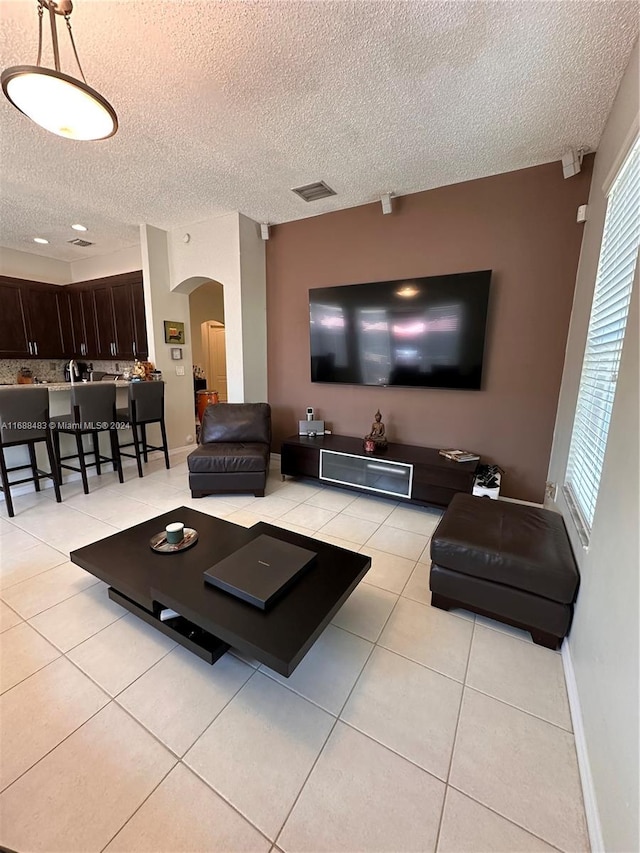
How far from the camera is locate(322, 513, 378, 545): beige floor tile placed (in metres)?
2.63

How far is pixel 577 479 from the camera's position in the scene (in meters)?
2.05

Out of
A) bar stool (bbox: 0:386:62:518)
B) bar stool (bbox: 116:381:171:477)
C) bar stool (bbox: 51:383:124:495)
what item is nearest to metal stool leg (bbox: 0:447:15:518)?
bar stool (bbox: 0:386:62:518)

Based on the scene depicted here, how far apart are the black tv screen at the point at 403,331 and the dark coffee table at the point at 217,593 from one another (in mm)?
2147

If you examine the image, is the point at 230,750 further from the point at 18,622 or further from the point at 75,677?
the point at 18,622

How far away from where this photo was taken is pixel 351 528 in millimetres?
2777

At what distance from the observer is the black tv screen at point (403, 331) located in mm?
3109

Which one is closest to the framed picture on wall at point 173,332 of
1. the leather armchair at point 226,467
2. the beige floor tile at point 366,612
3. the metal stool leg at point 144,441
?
the metal stool leg at point 144,441

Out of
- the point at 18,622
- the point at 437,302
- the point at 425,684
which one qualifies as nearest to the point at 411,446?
the point at 437,302

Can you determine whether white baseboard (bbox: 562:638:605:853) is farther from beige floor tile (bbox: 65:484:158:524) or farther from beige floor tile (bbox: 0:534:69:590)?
beige floor tile (bbox: 65:484:158:524)

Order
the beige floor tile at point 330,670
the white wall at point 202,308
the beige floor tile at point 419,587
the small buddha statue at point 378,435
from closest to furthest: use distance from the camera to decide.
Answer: the beige floor tile at point 330,670
the beige floor tile at point 419,587
the small buddha statue at point 378,435
the white wall at point 202,308

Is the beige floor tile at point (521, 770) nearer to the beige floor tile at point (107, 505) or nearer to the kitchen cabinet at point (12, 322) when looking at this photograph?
the beige floor tile at point (107, 505)

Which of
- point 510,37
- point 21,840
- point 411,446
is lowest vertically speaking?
point 21,840

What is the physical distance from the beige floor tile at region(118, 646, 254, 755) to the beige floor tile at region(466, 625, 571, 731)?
104 centimetres

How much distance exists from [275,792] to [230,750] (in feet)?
0.69
